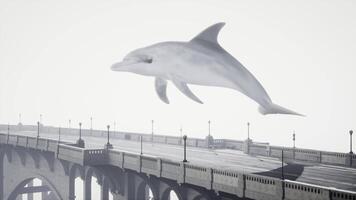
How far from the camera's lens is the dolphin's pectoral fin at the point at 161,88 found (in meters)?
14.8

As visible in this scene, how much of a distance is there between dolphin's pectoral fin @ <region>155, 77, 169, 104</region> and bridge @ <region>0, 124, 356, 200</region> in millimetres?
9402

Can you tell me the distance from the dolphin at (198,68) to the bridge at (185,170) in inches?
323

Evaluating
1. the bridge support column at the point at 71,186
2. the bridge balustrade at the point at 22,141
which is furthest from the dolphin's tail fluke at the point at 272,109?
the bridge balustrade at the point at 22,141

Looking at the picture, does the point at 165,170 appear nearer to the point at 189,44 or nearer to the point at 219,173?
the point at 219,173

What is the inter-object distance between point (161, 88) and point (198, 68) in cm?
270

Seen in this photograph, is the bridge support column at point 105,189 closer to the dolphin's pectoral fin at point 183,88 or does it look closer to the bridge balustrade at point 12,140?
the bridge balustrade at point 12,140

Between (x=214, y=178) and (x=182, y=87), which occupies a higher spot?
(x=182, y=87)

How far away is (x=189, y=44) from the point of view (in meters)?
13.3

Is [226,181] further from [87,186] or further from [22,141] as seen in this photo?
[22,141]

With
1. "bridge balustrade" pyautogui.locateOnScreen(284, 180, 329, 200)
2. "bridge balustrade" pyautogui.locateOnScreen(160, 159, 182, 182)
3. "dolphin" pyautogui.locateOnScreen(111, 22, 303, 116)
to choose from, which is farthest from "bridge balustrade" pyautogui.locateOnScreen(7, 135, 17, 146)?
"dolphin" pyautogui.locateOnScreen(111, 22, 303, 116)

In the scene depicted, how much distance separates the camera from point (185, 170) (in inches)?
1067

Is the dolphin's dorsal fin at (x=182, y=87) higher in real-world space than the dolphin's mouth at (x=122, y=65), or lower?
lower

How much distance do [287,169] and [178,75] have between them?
20.6 m

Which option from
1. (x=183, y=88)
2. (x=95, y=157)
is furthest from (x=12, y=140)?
(x=183, y=88)
